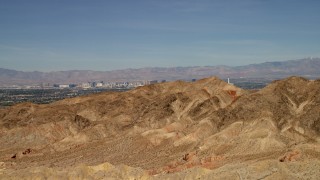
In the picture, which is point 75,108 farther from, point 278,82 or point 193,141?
point 278,82

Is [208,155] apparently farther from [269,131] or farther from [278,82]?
[278,82]

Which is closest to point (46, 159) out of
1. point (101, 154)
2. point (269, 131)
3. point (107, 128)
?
point (101, 154)

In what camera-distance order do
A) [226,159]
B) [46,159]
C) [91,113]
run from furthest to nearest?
[91,113]
[46,159]
[226,159]

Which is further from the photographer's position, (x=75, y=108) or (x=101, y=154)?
(x=75, y=108)

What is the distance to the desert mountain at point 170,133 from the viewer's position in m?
52.6

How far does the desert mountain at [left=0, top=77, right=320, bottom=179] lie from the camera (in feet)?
173

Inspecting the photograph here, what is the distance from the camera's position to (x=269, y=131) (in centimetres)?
6825

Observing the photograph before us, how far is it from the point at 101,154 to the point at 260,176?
115 feet

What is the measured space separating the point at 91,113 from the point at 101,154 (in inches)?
991

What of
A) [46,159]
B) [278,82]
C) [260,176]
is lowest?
[46,159]

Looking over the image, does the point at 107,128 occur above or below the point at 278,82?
below

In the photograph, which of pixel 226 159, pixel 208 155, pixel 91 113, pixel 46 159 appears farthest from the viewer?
pixel 91 113

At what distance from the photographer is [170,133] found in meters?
77.5

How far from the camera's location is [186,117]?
8581 centimetres
